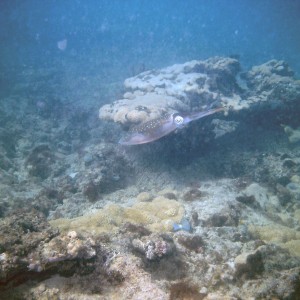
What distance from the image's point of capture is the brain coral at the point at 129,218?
17.3ft

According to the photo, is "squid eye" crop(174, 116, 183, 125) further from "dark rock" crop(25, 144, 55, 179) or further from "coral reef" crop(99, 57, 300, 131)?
"dark rock" crop(25, 144, 55, 179)

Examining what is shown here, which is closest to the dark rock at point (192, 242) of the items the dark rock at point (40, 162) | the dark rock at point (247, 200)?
the dark rock at point (247, 200)

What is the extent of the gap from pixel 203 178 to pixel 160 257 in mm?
5334

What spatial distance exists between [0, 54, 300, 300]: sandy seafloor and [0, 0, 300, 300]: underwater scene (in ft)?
0.09

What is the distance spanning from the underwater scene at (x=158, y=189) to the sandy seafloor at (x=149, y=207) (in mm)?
27

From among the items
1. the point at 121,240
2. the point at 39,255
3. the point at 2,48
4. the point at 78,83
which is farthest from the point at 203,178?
the point at 2,48

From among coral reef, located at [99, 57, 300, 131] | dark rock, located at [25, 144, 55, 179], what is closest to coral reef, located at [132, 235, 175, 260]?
coral reef, located at [99, 57, 300, 131]

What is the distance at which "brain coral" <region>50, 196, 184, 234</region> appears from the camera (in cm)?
526

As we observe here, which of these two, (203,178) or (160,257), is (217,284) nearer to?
(160,257)

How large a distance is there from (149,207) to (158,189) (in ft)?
7.48

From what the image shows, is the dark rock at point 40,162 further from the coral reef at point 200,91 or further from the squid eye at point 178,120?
the squid eye at point 178,120

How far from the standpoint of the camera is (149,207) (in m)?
6.50

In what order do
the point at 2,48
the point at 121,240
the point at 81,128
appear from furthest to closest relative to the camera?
1. the point at 2,48
2. the point at 81,128
3. the point at 121,240

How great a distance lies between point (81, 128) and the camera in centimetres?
1375
